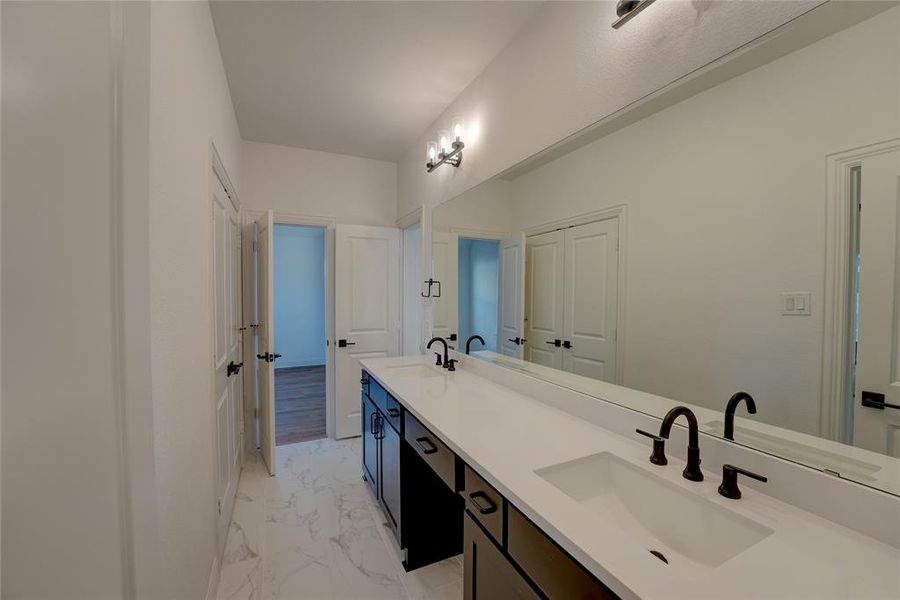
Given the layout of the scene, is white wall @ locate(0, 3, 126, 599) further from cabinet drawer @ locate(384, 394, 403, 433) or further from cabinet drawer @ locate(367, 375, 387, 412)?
cabinet drawer @ locate(367, 375, 387, 412)

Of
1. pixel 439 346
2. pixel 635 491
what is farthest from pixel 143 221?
pixel 439 346

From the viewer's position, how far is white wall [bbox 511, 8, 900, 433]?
792 mm

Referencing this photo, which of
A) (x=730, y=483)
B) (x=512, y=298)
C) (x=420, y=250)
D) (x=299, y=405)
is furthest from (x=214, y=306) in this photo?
(x=299, y=405)

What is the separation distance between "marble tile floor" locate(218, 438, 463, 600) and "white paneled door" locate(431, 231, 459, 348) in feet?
3.99

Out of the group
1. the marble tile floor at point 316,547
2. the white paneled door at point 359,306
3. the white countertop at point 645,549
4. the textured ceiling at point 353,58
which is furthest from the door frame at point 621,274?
the white paneled door at point 359,306

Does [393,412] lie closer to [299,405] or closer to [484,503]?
[484,503]

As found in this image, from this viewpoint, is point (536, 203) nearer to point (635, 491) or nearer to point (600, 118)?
point (600, 118)

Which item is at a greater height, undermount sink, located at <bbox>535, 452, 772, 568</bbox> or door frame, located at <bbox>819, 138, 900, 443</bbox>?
door frame, located at <bbox>819, 138, 900, 443</bbox>

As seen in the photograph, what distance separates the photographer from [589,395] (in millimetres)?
1376

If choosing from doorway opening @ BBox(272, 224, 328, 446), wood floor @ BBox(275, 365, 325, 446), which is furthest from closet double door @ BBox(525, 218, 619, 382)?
doorway opening @ BBox(272, 224, 328, 446)

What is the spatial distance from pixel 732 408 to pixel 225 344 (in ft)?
7.73

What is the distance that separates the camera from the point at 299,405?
14.0 feet

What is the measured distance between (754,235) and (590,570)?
0.90 metres

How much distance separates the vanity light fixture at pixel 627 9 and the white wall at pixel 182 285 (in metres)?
1.36
